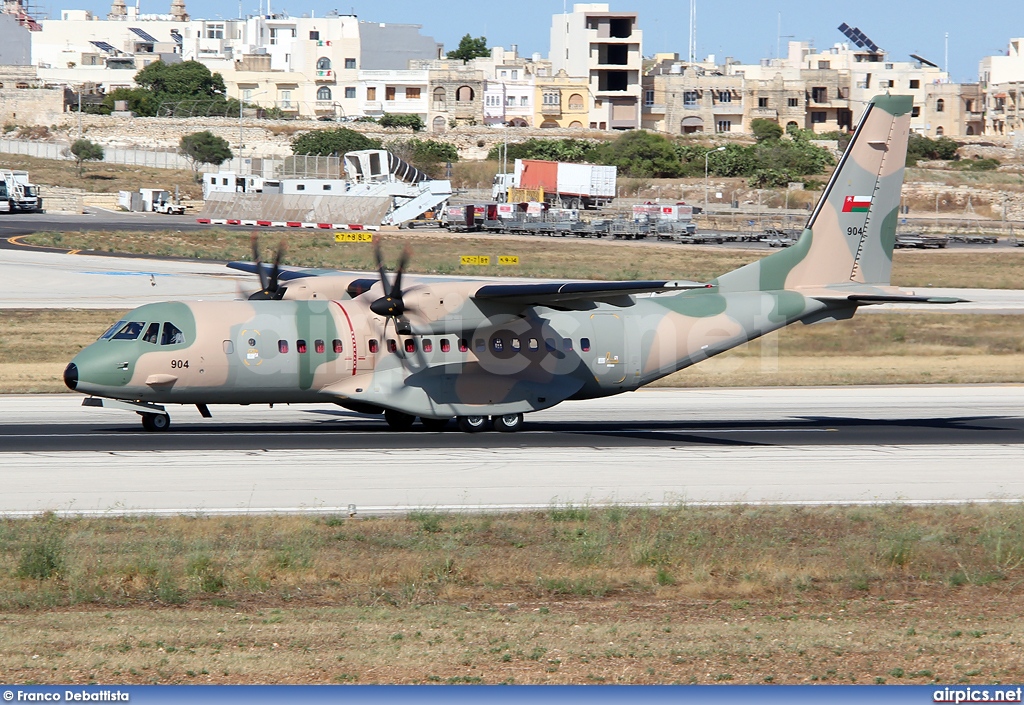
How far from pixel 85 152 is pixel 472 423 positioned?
432ft

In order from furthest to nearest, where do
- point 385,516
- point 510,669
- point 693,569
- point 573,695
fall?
point 385,516 → point 693,569 → point 510,669 → point 573,695

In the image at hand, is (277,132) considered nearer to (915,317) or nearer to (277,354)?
(915,317)

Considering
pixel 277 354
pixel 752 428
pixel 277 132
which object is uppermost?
pixel 277 132

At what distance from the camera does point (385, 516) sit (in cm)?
1991

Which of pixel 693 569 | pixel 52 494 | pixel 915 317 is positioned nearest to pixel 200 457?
pixel 52 494

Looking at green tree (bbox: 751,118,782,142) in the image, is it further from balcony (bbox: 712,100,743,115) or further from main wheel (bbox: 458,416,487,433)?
main wheel (bbox: 458,416,487,433)

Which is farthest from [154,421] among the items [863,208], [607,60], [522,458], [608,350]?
[607,60]

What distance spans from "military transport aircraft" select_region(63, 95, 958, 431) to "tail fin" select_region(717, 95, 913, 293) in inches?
1.4

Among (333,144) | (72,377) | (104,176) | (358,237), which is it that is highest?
(333,144)

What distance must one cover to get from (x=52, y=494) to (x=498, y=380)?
35.2ft

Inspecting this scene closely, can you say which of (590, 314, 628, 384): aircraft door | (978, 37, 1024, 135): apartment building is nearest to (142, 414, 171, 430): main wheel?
(590, 314, 628, 384): aircraft door

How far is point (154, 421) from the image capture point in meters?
27.8

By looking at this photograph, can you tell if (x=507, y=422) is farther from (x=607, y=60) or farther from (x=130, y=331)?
(x=607, y=60)

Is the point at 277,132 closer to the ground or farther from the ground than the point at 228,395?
farther from the ground
